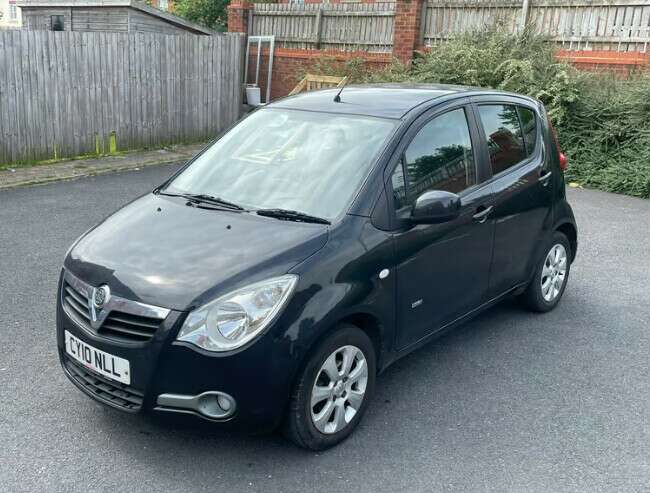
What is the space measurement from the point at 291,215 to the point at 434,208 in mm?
772

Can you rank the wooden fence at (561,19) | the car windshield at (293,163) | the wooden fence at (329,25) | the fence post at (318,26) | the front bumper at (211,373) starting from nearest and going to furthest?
the front bumper at (211,373) → the car windshield at (293,163) → the wooden fence at (561,19) → the wooden fence at (329,25) → the fence post at (318,26)

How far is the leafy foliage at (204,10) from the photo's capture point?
2711 centimetres

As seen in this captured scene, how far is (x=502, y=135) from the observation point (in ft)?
15.5

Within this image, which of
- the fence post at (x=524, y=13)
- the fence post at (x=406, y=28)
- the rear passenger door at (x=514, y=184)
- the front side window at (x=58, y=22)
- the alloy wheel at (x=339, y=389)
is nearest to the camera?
the alloy wheel at (x=339, y=389)

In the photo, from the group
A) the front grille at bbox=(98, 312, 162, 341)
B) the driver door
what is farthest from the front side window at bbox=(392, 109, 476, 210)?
the front grille at bbox=(98, 312, 162, 341)

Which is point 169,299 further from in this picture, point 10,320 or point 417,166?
point 10,320

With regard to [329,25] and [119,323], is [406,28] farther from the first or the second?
[119,323]

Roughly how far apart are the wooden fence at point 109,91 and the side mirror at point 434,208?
8702mm

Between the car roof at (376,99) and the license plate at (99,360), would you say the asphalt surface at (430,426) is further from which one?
the car roof at (376,99)

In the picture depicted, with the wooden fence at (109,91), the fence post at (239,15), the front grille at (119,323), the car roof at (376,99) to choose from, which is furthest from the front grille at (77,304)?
the fence post at (239,15)

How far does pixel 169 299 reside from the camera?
309 cm

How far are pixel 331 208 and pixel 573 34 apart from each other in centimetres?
1005

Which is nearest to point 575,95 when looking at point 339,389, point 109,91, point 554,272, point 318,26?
point 554,272

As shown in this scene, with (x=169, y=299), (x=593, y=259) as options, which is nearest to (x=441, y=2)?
(x=593, y=259)
